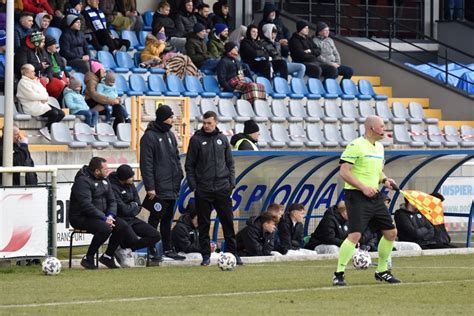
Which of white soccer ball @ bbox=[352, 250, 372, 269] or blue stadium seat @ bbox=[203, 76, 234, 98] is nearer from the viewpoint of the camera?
white soccer ball @ bbox=[352, 250, 372, 269]

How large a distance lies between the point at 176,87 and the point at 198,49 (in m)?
1.46

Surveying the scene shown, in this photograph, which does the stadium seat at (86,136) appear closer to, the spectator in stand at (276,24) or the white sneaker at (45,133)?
the white sneaker at (45,133)

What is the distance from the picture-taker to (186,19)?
96.9 ft

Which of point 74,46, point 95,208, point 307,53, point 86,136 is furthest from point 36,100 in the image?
point 307,53

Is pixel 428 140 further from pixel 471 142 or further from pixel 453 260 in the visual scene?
pixel 453 260

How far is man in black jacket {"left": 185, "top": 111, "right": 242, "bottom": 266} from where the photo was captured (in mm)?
17359

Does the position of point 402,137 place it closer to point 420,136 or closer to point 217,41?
point 420,136

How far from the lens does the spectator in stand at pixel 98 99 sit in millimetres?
24620

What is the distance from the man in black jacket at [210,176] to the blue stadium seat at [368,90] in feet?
45.4

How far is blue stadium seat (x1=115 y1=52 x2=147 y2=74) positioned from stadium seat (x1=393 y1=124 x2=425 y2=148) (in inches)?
233

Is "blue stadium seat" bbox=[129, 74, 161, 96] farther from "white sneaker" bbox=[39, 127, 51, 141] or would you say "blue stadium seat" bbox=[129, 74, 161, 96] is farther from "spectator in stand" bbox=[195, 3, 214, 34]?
"spectator in stand" bbox=[195, 3, 214, 34]

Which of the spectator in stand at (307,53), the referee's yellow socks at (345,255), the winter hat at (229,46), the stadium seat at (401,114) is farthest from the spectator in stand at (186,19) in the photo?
the referee's yellow socks at (345,255)

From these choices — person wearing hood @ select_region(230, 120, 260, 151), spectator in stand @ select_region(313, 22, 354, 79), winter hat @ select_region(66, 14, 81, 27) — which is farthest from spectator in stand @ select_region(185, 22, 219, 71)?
person wearing hood @ select_region(230, 120, 260, 151)

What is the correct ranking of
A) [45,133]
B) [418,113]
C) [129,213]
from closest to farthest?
1. [129,213]
2. [45,133]
3. [418,113]
